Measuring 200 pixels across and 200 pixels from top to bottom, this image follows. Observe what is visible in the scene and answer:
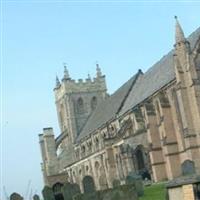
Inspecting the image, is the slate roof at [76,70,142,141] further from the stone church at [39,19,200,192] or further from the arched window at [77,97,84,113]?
the arched window at [77,97,84,113]

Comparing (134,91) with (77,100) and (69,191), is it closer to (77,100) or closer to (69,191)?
(77,100)

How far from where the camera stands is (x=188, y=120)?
43.2 metres

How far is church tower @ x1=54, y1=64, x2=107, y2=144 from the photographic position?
8175cm

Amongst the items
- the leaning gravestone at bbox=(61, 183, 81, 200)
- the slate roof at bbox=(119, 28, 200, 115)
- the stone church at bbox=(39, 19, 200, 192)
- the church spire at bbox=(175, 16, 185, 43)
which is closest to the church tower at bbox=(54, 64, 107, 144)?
the stone church at bbox=(39, 19, 200, 192)

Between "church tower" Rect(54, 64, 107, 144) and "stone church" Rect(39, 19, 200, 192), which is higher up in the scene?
"church tower" Rect(54, 64, 107, 144)

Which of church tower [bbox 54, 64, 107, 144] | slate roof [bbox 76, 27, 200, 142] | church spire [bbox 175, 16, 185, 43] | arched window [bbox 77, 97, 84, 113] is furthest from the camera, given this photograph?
arched window [bbox 77, 97, 84, 113]

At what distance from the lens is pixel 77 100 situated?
82.9 meters

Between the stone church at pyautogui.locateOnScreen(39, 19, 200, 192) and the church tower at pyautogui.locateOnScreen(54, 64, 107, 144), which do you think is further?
the church tower at pyautogui.locateOnScreen(54, 64, 107, 144)

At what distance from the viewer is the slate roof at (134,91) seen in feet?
170

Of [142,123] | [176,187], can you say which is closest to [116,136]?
[142,123]

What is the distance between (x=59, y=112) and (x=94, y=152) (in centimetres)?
2127

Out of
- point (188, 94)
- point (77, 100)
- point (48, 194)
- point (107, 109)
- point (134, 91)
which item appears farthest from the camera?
point (77, 100)

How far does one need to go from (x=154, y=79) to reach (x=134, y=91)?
23.4ft

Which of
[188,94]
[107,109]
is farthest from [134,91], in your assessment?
[188,94]
